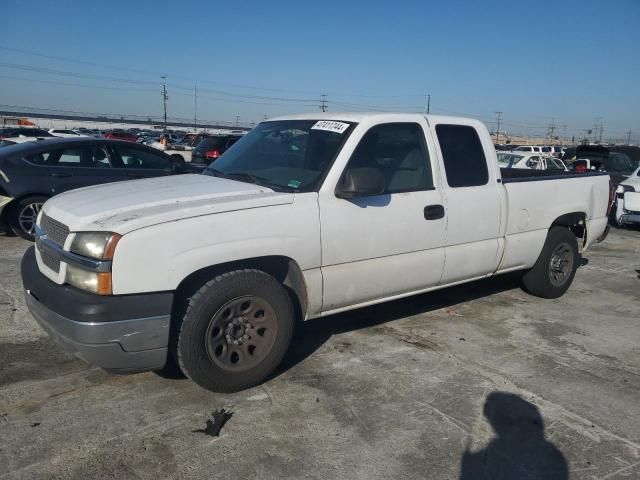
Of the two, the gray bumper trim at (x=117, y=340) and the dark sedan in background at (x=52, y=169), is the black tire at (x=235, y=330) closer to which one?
the gray bumper trim at (x=117, y=340)

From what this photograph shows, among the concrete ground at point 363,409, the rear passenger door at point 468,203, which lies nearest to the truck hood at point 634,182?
the concrete ground at point 363,409

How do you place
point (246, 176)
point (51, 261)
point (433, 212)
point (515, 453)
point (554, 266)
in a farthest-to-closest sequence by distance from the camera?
point (554, 266)
point (433, 212)
point (246, 176)
point (51, 261)
point (515, 453)

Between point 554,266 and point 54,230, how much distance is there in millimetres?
4899

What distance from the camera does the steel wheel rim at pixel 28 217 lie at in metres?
8.09

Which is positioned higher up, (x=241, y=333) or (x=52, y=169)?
(x=52, y=169)

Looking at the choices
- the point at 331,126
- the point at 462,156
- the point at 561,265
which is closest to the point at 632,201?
the point at 561,265

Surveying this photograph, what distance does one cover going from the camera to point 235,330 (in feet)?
11.7

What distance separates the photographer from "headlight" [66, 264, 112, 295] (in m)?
3.06

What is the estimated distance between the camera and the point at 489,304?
231 inches

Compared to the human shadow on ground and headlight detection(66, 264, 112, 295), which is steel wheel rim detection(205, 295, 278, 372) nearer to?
headlight detection(66, 264, 112, 295)

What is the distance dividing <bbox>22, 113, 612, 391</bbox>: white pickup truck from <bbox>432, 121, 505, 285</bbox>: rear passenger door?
14mm

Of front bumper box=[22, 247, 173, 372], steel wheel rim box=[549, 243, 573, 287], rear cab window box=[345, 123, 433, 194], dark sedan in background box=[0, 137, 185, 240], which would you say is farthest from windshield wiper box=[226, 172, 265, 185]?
dark sedan in background box=[0, 137, 185, 240]

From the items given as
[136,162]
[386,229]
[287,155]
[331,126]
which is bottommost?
[386,229]

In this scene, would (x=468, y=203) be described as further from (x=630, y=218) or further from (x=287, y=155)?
(x=630, y=218)
